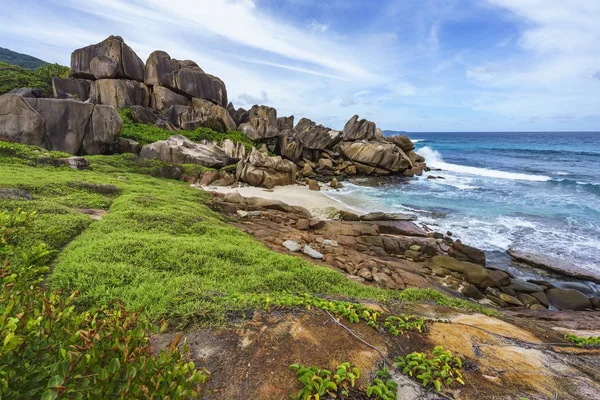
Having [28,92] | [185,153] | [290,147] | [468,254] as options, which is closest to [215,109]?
[290,147]

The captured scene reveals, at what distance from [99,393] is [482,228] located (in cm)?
2119

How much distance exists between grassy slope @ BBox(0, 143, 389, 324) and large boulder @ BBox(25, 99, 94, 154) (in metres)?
14.9

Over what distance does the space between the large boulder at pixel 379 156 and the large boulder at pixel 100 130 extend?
87.7ft

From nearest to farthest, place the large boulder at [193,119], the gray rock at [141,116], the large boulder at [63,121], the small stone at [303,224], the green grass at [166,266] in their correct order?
the green grass at [166,266] < the small stone at [303,224] < the large boulder at [63,121] < the gray rock at [141,116] < the large boulder at [193,119]

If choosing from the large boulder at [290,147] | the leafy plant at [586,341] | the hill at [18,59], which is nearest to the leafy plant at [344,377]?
the leafy plant at [586,341]

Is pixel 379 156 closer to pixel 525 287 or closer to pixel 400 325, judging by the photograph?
pixel 525 287

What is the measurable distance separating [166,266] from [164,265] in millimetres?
47

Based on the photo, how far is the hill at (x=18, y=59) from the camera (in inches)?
4173

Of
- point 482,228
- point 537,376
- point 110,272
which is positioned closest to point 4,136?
point 110,272

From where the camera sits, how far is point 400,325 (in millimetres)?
4336

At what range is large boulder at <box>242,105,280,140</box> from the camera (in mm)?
38438

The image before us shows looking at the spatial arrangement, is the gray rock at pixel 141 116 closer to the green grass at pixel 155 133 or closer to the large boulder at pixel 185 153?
the green grass at pixel 155 133

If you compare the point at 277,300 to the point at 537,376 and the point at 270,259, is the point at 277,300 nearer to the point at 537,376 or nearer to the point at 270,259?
the point at 270,259

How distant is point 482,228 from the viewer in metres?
18.9
